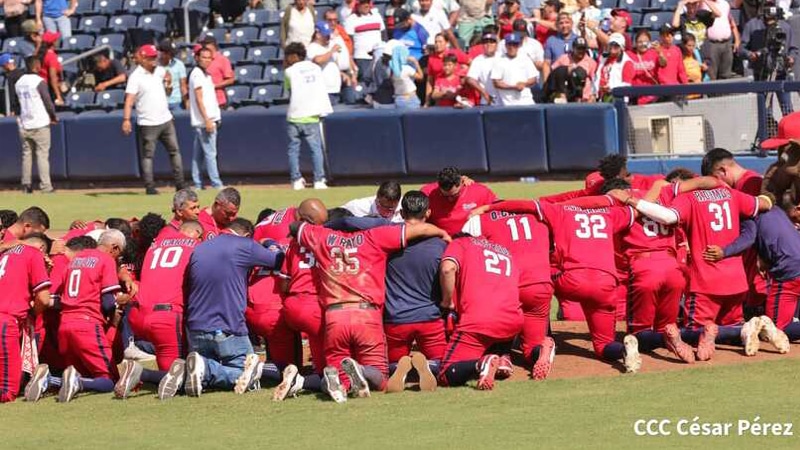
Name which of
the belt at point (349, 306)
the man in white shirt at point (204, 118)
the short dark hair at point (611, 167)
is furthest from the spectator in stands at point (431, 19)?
the belt at point (349, 306)

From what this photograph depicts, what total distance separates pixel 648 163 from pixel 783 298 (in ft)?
25.7

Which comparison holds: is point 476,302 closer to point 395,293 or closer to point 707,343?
point 395,293

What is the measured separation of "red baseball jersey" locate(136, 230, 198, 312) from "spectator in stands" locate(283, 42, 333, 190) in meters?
10.2

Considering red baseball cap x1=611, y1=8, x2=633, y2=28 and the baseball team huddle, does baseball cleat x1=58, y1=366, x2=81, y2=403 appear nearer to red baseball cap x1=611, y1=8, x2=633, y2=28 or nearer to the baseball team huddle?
the baseball team huddle

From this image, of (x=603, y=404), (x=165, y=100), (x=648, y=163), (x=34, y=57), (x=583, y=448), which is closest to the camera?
(x=583, y=448)

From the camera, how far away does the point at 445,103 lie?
22.4 metres

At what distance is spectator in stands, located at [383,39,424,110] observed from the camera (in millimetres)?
22484

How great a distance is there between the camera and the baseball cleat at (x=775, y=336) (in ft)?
36.2

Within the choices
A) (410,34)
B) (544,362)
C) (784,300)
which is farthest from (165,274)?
(410,34)

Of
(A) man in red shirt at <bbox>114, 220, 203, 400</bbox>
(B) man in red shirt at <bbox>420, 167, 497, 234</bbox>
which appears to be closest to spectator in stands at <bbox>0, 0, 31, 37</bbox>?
(B) man in red shirt at <bbox>420, 167, 497, 234</bbox>

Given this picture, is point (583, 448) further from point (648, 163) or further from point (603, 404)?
point (648, 163)

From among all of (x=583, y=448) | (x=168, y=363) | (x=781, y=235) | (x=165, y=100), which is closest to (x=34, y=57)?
(x=165, y=100)

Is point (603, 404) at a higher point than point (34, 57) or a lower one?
lower

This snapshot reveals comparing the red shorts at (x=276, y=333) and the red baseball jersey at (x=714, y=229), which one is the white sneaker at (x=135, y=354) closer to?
the red shorts at (x=276, y=333)
